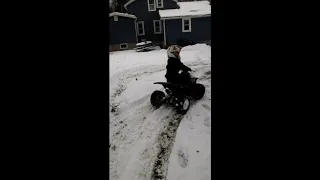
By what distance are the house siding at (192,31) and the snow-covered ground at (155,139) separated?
10.7 m

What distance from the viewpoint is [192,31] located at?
1833 cm

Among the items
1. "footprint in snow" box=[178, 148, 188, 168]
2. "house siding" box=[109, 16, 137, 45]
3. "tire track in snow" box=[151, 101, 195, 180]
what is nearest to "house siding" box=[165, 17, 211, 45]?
"house siding" box=[109, 16, 137, 45]

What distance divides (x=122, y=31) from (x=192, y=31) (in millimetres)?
5584

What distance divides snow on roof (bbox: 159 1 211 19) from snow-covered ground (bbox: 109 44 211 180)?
35.2 feet

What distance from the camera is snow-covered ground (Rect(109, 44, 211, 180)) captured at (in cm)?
424

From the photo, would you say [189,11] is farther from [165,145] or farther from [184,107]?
[165,145]

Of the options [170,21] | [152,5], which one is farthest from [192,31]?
[152,5]

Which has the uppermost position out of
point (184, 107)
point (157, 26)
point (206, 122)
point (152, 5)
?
point (152, 5)

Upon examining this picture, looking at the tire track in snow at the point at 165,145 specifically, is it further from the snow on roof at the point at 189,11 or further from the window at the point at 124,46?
the window at the point at 124,46

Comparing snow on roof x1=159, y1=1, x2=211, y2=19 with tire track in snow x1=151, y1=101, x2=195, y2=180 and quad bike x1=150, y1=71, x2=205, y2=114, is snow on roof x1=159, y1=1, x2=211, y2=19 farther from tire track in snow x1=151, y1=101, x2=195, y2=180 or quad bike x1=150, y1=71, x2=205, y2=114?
tire track in snow x1=151, y1=101, x2=195, y2=180

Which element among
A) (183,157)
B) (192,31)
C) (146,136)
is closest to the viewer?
(183,157)

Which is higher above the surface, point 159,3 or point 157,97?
point 159,3
